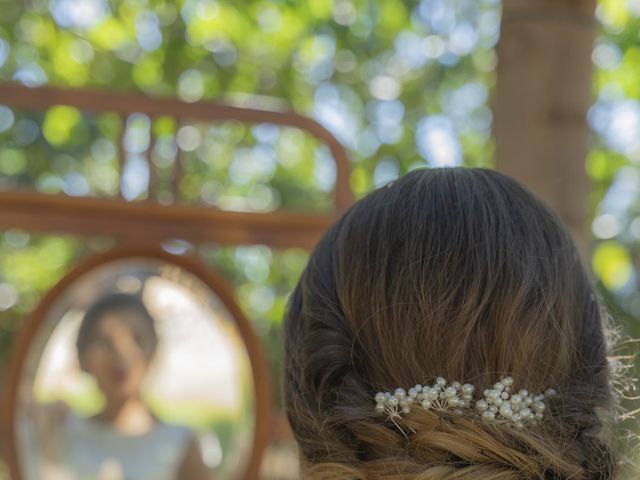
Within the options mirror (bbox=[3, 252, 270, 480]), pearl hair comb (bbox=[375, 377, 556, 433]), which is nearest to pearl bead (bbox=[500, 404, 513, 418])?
pearl hair comb (bbox=[375, 377, 556, 433])

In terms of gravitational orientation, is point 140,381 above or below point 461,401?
below

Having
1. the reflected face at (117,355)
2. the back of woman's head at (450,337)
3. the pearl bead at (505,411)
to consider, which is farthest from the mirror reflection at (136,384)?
the pearl bead at (505,411)

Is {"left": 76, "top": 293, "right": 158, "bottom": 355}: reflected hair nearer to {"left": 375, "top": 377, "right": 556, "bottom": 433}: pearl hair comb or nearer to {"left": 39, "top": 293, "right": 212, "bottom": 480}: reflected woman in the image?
{"left": 39, "top": 293, "right": 212, "bottom": 480}: reflected woman

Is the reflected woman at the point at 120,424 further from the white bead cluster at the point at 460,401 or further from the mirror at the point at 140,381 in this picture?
the white bead cluster at the point at 460,401

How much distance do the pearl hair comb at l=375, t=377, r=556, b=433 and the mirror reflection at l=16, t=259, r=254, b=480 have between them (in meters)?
0.73

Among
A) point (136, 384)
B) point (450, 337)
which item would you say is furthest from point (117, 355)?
point (450, 337)

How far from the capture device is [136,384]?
1.36 metres

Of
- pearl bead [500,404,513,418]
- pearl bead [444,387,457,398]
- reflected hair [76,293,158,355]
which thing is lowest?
reflected hair [76,293,158,355]

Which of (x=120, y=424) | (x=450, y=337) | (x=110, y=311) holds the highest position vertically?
(x=450, y=337)

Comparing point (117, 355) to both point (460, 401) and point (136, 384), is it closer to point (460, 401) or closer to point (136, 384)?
point (136, 384)

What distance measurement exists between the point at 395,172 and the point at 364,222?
254cm

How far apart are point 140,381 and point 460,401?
765 millimetres

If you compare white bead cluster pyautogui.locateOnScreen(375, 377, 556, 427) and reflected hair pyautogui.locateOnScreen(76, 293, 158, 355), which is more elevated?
white bead cluster pyautogui.locateOnScreen(375, 377, 556, 427)

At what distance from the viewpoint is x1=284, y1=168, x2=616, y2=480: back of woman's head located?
0.68 meters
